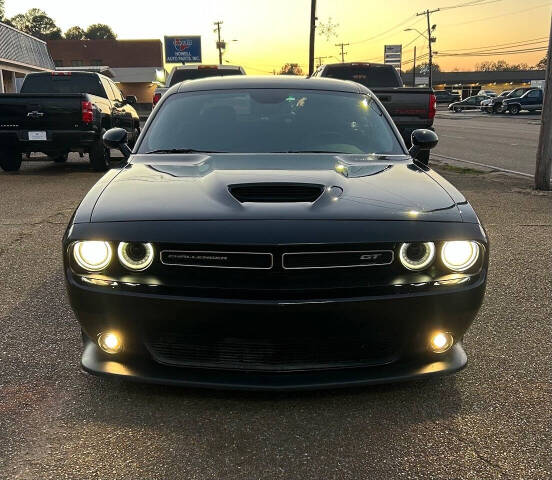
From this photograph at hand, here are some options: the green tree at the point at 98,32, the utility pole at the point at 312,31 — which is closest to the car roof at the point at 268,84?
the utility pole at the point at 312,31

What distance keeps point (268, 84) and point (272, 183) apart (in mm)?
1738

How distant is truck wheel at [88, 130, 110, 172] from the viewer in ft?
36.3

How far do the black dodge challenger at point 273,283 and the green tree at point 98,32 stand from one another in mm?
132472

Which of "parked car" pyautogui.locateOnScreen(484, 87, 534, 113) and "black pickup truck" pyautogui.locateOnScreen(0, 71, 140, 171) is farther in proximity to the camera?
"parked car" pyautogui.locateOnScreen(484, 87, 534, 113)

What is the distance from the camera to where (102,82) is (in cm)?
1284

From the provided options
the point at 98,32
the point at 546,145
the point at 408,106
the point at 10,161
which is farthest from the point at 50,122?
the point at 98,32

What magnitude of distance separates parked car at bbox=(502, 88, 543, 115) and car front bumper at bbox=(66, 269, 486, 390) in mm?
46450

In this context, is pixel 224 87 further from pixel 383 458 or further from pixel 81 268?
pixel 383 458

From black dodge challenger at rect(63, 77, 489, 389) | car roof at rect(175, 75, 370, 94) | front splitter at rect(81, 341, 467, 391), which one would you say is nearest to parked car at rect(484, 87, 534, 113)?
car roof at rect(175, 75, 370, 94)

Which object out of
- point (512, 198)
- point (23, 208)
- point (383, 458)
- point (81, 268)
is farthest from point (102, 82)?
point (383, 458)

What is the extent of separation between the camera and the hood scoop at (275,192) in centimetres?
268

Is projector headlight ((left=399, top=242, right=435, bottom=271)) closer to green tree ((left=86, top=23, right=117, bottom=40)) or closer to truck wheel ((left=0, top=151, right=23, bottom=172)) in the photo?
truck wheel ((left=0, top=151, right=23, bottom=172))

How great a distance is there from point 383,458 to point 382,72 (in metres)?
13.2

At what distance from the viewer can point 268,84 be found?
4309mm
